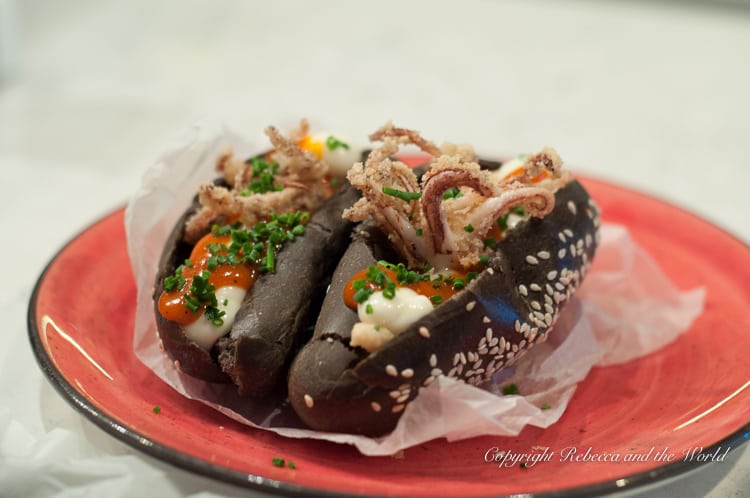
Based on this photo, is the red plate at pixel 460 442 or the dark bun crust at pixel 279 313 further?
the dark bun crust at pixel 279 313

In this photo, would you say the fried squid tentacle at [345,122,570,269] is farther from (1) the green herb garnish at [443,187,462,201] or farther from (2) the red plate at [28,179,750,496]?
(2) the red plate at [28,179,750,496]

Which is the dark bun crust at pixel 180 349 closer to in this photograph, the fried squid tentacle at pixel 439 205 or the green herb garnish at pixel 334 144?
the fried squid tentacle at pixel 439 205

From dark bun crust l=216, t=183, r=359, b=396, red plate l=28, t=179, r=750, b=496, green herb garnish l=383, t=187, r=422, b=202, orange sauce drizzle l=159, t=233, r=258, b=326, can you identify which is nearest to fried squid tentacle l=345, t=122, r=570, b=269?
green herb garnish l=383, t=187, r=422, b=202

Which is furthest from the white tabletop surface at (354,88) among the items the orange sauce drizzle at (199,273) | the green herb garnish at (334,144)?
the orange sauce drizzle at (199,273)

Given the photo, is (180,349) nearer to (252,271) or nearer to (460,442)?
(252,271)

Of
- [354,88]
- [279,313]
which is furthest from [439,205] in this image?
[354,88]

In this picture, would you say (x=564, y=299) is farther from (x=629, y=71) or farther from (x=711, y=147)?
(x=629, y=71)

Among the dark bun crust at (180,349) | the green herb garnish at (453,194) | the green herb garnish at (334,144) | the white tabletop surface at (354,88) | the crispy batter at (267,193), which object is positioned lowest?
the white tabletop surface at (354,88)
